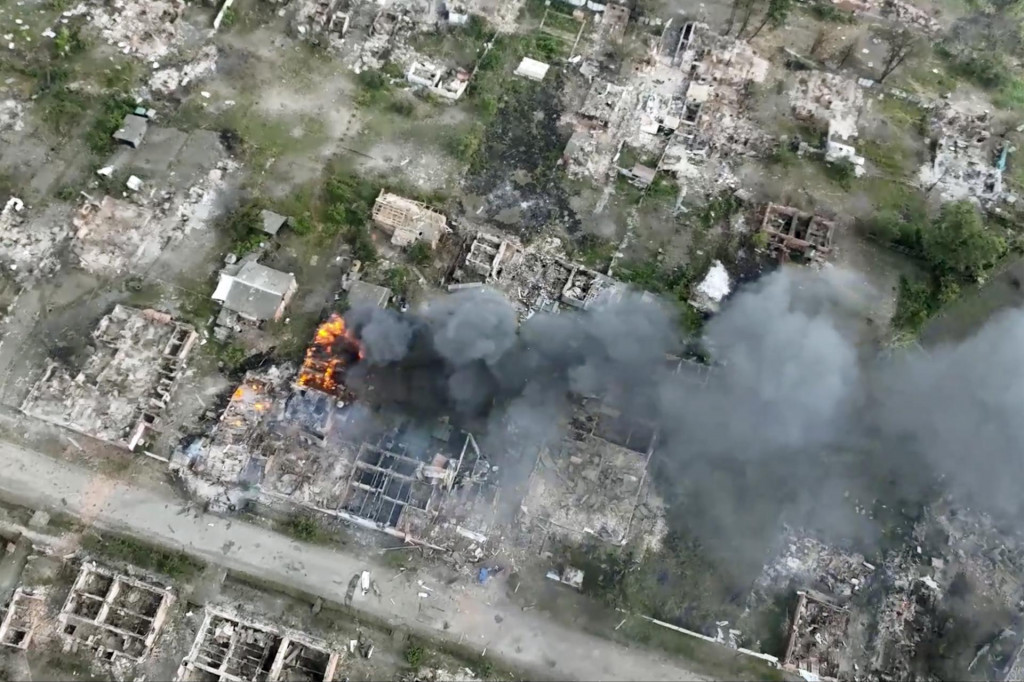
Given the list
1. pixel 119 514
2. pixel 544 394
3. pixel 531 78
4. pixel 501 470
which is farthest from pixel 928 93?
pixel 119 514

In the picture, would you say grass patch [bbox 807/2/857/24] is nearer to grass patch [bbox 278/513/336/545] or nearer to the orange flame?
the orange flame

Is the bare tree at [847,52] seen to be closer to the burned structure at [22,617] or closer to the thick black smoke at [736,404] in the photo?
the thick black smoke at [736,404]

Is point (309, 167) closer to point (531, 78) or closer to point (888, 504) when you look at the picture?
point (531, 78)

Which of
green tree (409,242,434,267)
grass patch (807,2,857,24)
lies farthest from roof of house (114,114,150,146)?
grass patch (807,2,857,24)

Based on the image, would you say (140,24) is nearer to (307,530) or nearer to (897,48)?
(307,530)

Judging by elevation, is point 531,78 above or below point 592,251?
above

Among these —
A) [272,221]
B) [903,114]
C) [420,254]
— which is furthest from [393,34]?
[903,114]
